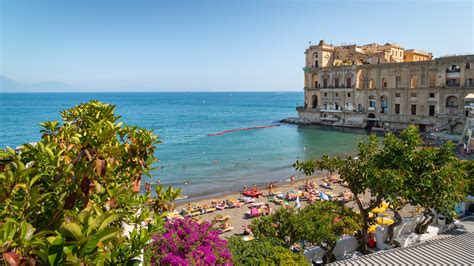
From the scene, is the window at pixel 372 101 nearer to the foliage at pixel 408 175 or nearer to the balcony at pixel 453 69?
the balcony at pixel 453 69

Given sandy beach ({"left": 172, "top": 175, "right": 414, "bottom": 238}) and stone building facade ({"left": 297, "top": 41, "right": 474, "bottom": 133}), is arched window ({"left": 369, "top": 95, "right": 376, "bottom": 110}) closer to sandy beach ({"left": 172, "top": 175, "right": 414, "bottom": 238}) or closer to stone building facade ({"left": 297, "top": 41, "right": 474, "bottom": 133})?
stone building facade ({"left": 297, "top": 41, "right": 474, "bottom": 133})

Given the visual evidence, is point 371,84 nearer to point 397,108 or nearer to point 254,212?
point 397,108

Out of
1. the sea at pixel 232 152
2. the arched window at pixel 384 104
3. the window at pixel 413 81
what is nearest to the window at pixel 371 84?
the arched window at pixel 384 104

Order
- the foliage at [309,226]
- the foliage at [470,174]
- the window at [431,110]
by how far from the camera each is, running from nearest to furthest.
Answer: the foliage at [309,226], the foliage at [470,174], the window at [431,110]

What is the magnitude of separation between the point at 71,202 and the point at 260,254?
623 centimetres

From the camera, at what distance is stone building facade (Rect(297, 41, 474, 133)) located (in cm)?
4841

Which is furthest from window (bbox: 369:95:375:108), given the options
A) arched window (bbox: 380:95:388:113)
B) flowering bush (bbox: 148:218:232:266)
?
flowering bush (bbox: 148:218:232:266)

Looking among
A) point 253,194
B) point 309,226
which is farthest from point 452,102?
point 309,226

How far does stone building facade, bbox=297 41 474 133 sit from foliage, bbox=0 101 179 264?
50.3 m

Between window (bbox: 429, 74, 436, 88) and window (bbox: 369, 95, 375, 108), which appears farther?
window (bbox: 369, 95, 375, 108)

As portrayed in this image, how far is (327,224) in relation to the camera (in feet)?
36.7

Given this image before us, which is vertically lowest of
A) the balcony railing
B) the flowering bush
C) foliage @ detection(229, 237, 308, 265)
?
foliage @ detection(229, 237, 308, 265)

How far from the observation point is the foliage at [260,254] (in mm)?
8766

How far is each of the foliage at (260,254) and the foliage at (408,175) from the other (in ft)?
13.1
